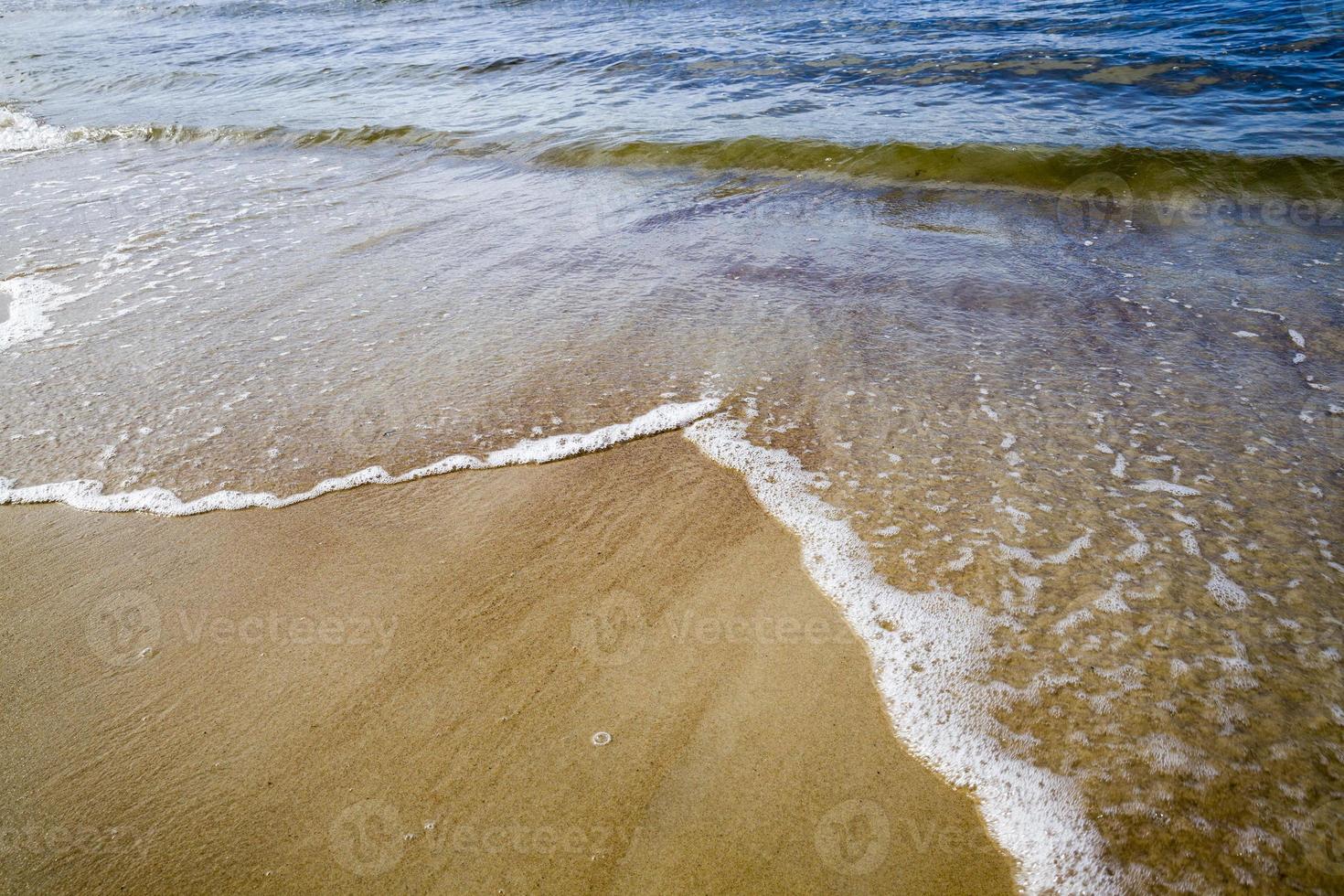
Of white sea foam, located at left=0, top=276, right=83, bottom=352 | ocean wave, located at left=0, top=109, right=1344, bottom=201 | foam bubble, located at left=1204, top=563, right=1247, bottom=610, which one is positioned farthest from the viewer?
ocean wave, located at left=0, top=109, right=1344, bottom=201

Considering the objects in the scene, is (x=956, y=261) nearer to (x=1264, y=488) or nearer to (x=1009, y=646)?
(x=1264, y=488)

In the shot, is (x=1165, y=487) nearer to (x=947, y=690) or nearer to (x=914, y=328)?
(x=947, y=690)

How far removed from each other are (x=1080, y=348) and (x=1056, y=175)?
11.2ft

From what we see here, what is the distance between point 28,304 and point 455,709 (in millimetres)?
4813

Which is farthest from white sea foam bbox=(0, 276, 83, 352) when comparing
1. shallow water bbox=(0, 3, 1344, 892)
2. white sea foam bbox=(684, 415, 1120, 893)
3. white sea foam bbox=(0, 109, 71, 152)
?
white sea foam bbox=(0, 109, 71, 152)

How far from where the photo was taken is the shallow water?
2049 mm

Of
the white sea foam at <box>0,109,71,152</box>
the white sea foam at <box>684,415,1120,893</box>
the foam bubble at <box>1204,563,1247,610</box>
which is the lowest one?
the foam bubble at <box>1204,563,1247,610</box>

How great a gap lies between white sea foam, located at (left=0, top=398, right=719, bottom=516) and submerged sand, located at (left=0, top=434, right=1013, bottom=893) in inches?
3.0

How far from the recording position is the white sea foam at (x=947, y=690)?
5.52 feet

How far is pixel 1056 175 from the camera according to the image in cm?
624

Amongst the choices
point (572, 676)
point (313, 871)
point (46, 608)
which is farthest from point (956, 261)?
point (46, 608)

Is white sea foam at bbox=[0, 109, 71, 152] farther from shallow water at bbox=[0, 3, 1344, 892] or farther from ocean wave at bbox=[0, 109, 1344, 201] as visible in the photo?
ocean wave at bbox=[0, 109, 1344, 201]

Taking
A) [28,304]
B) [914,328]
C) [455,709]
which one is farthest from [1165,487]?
[28,304]

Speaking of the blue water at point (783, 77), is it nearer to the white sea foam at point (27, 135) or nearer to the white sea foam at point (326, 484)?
the white sea foam at point (27, 135)
